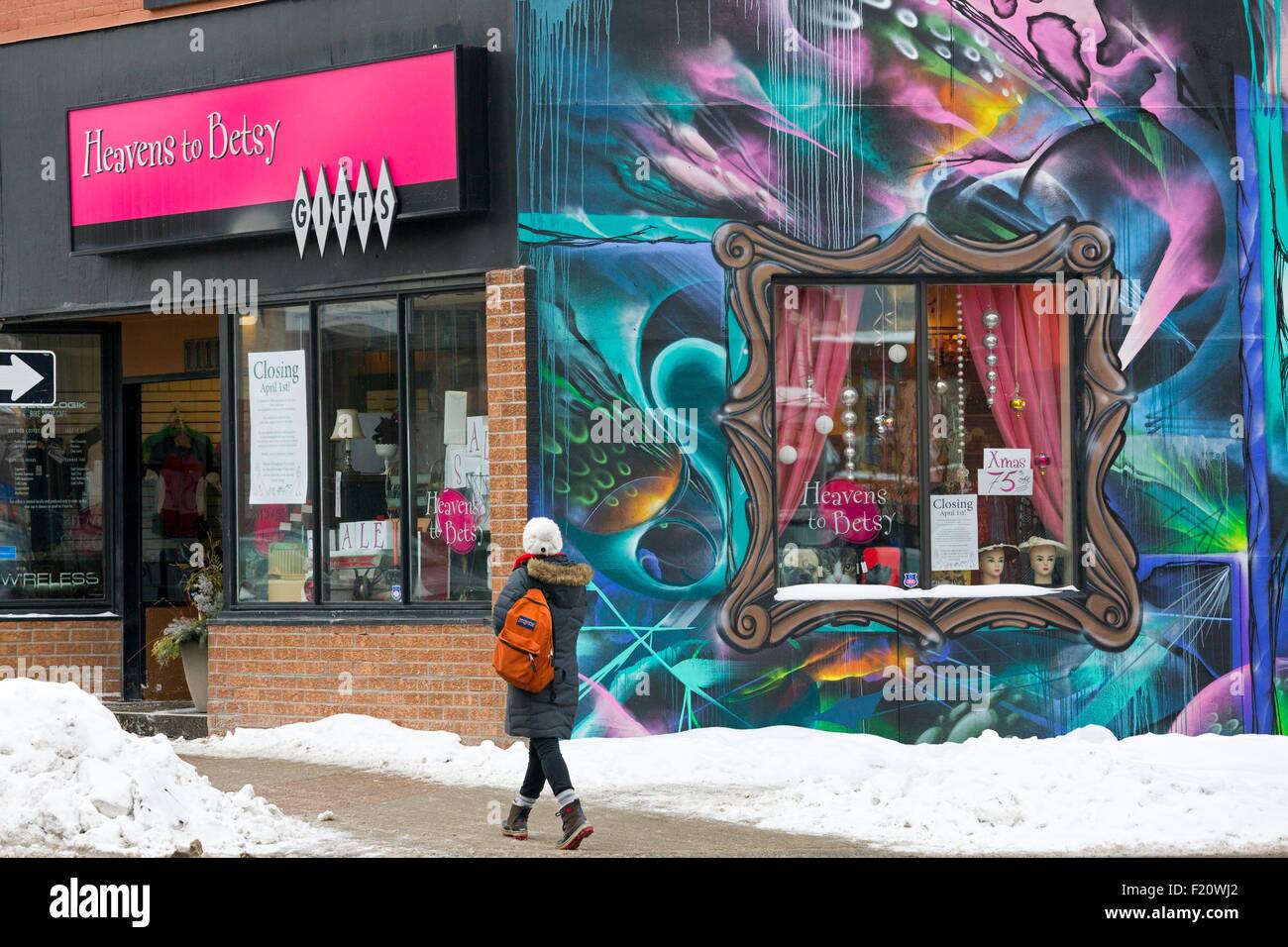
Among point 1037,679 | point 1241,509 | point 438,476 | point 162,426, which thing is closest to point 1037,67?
point 1241,509

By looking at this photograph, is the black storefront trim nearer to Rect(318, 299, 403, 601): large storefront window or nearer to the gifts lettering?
the gifts lettering

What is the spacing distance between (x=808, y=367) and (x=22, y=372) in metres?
6.65

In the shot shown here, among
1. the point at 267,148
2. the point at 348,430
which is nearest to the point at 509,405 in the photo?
the point at 348,430

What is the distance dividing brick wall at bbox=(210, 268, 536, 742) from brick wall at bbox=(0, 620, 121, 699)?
2.06 m

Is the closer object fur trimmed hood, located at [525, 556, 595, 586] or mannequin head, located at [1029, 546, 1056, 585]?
fur trimmed hood, located at [525, 556, 595, 586]

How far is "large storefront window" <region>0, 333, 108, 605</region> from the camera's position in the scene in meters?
14.7

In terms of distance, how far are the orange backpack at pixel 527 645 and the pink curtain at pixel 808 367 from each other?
3.61m

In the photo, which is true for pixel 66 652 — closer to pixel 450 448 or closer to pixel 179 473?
pixel 179 473

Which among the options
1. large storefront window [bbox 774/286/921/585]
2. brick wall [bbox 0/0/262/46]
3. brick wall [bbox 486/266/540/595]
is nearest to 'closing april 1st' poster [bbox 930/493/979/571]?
large storefront window [bbox 774/286/921/585]

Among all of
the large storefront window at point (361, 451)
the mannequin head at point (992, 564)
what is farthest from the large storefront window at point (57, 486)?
the mannequin head at point (992, 564)

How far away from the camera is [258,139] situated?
1290 centimetres

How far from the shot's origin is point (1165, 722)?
470 inches

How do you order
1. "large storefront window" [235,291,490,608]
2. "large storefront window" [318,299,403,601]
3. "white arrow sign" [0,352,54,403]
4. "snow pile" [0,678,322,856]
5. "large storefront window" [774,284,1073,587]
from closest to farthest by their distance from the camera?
1. "snow pile" [0,678,322,856]
2. "large storefront window" [774,284,1073,587]
3. "large storefront window" [235,291,490,608]
4. "large storefront window" [318,299,403,601]
5. "white arrow sign" [0,352,54,403]

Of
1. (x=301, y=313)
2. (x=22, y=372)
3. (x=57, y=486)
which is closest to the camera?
(x=301, y=313)
